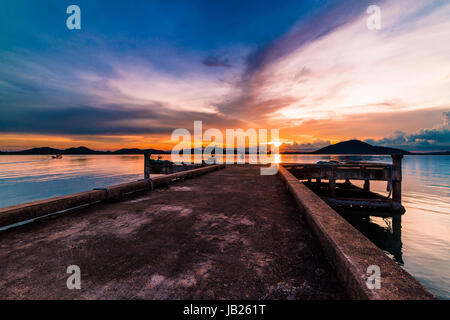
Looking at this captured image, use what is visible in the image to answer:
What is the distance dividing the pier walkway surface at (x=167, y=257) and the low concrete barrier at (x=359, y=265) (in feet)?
Result: 0.58

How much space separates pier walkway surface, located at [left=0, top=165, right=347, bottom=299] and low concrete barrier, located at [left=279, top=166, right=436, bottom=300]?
0.58 feet

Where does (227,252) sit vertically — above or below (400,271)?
below

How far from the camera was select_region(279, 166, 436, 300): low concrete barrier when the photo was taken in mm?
1572

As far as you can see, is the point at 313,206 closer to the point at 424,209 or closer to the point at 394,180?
the point at 394,180

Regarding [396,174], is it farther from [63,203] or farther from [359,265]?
[63,203]

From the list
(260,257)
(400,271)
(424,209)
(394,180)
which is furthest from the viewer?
(424,209)

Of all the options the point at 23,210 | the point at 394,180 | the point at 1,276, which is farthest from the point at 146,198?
the point at 394,180

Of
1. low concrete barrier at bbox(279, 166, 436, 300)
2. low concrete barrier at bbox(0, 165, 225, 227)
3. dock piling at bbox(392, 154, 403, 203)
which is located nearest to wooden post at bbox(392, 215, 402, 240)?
dock piling at bbox(392, 154, 403, 203)

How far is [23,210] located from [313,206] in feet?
19.2

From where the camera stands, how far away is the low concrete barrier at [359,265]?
157 cm

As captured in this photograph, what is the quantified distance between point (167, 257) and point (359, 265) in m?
2.26

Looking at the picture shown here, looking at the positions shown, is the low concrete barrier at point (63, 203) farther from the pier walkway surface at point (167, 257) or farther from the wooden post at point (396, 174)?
the wooden post at point (396, 174)

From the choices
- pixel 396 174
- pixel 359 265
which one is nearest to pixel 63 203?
pixel 359 265

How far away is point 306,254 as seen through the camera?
2.73 m
